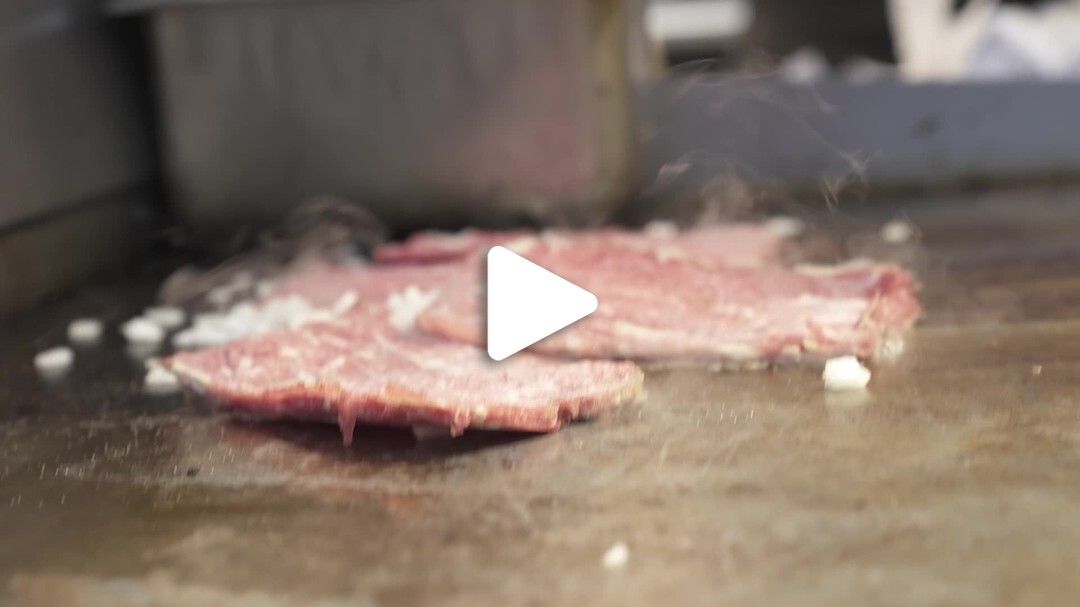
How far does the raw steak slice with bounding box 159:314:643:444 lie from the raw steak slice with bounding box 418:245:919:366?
87mm

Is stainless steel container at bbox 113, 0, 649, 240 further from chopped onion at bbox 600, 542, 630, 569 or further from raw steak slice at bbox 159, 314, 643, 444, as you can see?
chopped onion at bbox 600, 542, 630, 569

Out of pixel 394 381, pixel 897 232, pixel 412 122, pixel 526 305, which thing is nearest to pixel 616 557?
pixel 394 381

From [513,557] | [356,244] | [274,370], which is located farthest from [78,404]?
[356,244]

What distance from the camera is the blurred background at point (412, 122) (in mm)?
2414

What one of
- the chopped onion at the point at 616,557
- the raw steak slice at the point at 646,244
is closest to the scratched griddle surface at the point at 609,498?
the chopped onion at the point at 616,557

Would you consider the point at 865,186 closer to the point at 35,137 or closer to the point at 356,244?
the point at 356,244

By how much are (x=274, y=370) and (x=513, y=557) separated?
61 centimetres

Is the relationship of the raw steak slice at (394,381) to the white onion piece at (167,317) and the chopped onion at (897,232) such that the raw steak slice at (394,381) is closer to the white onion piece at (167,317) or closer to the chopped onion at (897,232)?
the white onion piece at (167,317)

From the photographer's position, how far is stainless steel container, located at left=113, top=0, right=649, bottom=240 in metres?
2.47

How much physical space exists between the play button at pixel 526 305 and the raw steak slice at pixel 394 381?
0.18 feet

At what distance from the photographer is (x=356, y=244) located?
2.43 meters

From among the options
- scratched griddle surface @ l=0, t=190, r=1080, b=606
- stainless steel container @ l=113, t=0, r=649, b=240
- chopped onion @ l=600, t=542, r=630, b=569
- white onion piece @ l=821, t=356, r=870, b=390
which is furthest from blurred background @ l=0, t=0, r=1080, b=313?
chopped onion @ l=600, t=542, r=630, b=569

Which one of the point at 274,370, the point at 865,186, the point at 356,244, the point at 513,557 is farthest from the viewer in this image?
the point at 865,186

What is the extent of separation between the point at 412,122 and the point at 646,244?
2.52 ft
